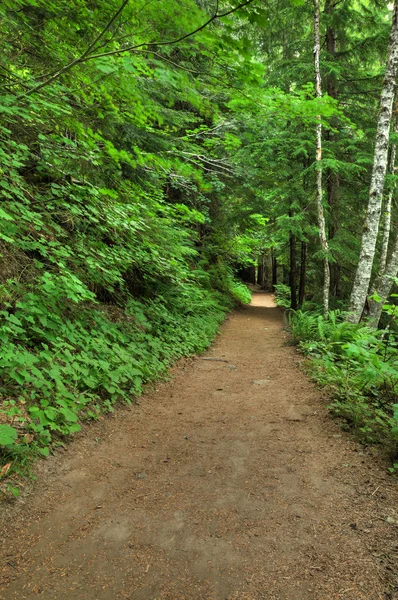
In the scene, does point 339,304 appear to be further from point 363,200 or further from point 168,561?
point 168,561

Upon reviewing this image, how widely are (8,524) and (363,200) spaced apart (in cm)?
1312

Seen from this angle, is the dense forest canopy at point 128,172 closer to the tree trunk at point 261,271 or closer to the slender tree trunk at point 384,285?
the slender tree trunk at point 384,285

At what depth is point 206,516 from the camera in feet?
8.91

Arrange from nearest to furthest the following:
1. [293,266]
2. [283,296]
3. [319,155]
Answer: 1. [319,155]
2. [293,266]
3. [283,296]

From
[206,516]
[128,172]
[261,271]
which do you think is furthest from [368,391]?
[261,271]

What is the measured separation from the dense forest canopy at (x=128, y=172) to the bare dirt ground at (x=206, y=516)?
2.27 feet

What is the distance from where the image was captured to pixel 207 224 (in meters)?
14.9

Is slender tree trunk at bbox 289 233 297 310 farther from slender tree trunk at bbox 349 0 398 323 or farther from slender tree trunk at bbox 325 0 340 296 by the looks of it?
slender tree trunk at bbox 349 0 398 323

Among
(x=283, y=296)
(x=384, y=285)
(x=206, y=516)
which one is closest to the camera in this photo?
(x=206, y=516)

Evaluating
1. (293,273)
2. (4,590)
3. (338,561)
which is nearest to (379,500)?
(338,561)

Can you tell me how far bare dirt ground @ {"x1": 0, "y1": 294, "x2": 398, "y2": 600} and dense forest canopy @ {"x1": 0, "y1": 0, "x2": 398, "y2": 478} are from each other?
692mm

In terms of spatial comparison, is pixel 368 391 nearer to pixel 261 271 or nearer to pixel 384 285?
pixel 384 285

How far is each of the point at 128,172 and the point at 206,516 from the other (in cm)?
677

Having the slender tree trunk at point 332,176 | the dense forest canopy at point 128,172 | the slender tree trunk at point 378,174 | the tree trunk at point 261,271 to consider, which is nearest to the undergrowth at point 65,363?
the dense forest canopy at point 128,172
